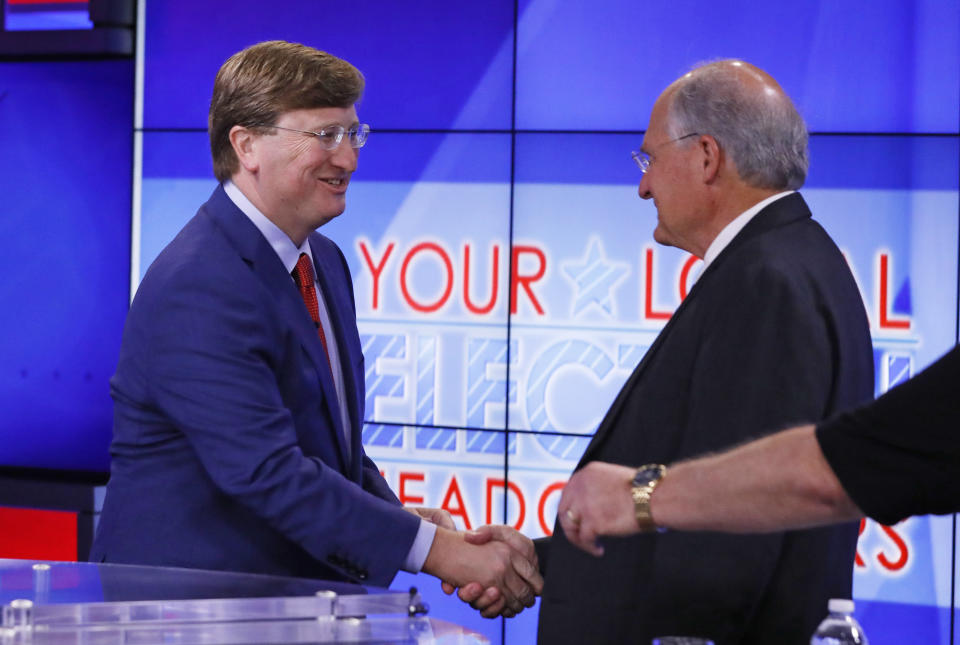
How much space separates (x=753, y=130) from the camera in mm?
1975

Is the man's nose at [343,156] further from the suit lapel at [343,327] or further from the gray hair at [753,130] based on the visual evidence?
the gray hair at [753,130]

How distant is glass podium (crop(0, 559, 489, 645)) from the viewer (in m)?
1.55

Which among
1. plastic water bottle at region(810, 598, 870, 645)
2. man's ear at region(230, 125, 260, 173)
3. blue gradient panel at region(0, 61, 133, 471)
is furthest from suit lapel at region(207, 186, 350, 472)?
blue gradient panel at region(0, 61, 133, 471)

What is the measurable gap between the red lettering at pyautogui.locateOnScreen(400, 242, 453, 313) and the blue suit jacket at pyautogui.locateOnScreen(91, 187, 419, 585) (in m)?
2.26

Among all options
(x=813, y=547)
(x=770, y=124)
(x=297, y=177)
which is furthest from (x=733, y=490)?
(x=297, y=177)

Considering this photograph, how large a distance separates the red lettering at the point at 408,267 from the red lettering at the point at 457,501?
2.16 ft

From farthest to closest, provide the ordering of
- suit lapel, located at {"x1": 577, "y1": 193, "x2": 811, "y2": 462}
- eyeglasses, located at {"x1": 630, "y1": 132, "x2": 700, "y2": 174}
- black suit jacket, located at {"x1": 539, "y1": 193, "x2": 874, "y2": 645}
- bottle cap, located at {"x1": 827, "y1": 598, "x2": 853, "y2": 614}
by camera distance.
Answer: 1. eyeglasses, located at {"x1": 630, "y1": 132, "x2": 700, "y2": 174}
2. suit lapel, located at {"x1": 577, "y1": 193, "x2": 811, "y2": 462}
3. black suit jacket, located at {"x1": 539, "y1": 193, "x2": 874, "y2": 645}
4. bottle cap, located at {"x1": 827, "y1": 598, "x2": 853, "y2": 614}

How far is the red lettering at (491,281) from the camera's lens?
4348mm

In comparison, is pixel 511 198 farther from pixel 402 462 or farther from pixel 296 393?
pixel 296 393

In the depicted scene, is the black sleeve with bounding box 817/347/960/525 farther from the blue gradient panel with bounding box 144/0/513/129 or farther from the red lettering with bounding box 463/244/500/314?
the blue gradient panel with bounding box 144/0/513/129

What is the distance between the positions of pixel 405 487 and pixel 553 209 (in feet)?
3.94

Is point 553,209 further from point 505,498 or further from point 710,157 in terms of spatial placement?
point 710,157

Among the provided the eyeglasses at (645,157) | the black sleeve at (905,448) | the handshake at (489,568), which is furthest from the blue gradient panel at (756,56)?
the black sleeve at (905,448)

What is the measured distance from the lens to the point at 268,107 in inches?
86.6
